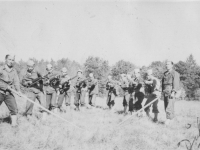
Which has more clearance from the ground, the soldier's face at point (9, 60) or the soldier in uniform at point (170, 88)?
the soldier's face at point (9, 60)

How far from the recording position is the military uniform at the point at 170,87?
5652mm

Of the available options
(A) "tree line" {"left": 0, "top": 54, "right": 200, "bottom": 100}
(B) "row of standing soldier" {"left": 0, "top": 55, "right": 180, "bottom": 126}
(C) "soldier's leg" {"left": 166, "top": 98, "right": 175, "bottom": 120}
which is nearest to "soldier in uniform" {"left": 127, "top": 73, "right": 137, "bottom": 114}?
(B) "row of standing soldier" {"left": 0, "top": 55, "right": 180, "bottom": 126}

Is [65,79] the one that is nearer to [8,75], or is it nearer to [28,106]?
[28,106]

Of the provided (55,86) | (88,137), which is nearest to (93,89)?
(55,86)

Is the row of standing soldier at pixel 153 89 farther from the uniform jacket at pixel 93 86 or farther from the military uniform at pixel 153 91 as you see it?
the uniform jacket at pixel 93 86

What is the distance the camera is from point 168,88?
584 centimetres

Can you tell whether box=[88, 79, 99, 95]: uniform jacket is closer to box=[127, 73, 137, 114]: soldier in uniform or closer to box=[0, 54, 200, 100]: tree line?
box=[127, 73, 137, 114]: soldier in uniform

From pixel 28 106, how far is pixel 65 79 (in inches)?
88.0

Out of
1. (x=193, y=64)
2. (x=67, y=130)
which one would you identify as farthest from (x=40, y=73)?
(x=193, y=64)

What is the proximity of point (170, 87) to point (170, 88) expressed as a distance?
35 millimetres

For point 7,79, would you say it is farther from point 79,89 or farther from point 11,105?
point 79,89

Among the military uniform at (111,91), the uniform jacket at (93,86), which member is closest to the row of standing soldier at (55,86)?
the uniform jacket at (93,86)

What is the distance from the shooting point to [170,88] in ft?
19.1

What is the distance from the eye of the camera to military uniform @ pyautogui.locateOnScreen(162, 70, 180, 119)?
18.5 feet
